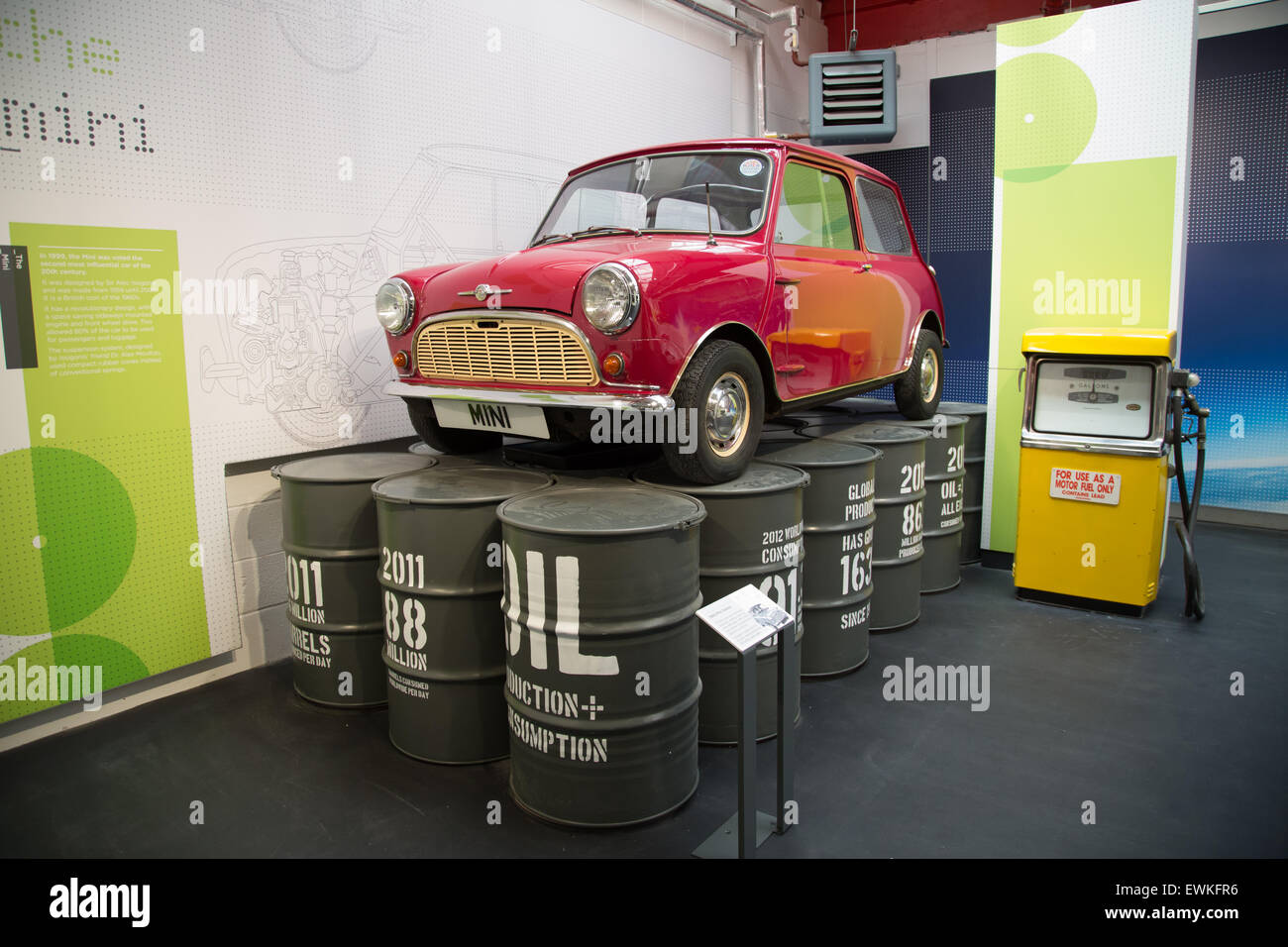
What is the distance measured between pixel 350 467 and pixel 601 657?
1.57 meters

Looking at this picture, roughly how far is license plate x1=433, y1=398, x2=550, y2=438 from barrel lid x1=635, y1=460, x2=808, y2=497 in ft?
1.48

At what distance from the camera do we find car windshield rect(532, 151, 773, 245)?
3885 millimetres

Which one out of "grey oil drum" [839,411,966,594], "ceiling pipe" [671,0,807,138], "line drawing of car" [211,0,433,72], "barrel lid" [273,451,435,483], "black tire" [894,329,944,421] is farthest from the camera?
"ceiling pipe" [671,0,807,138]

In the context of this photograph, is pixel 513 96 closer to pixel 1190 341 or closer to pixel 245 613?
pixel 245 613

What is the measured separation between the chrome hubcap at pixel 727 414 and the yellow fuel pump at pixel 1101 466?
1927 mm

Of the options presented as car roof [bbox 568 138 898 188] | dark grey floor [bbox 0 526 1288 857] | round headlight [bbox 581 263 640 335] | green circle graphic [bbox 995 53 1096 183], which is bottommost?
dark grey floor [bbox 0 526 1288 857]

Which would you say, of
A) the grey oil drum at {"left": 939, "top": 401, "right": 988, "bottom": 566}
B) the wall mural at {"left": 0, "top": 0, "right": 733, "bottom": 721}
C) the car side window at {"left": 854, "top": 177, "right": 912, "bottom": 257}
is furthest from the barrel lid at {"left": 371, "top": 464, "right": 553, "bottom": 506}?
the grey oil drum at {"left": 939, "top": 401, "right": 988, "bottom": 566}

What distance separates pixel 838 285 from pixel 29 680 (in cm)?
371

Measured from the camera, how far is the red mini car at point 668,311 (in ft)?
10.4

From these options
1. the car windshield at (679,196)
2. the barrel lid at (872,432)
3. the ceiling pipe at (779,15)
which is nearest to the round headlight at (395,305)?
the car windshield at (679,196)

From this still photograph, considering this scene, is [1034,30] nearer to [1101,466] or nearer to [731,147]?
[731,147]

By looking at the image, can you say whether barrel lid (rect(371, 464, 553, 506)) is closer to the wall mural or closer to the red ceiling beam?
A: the wall mural

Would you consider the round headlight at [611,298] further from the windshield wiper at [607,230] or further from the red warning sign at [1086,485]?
the red warning sign at [1086,485]

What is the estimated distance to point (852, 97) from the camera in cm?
700
